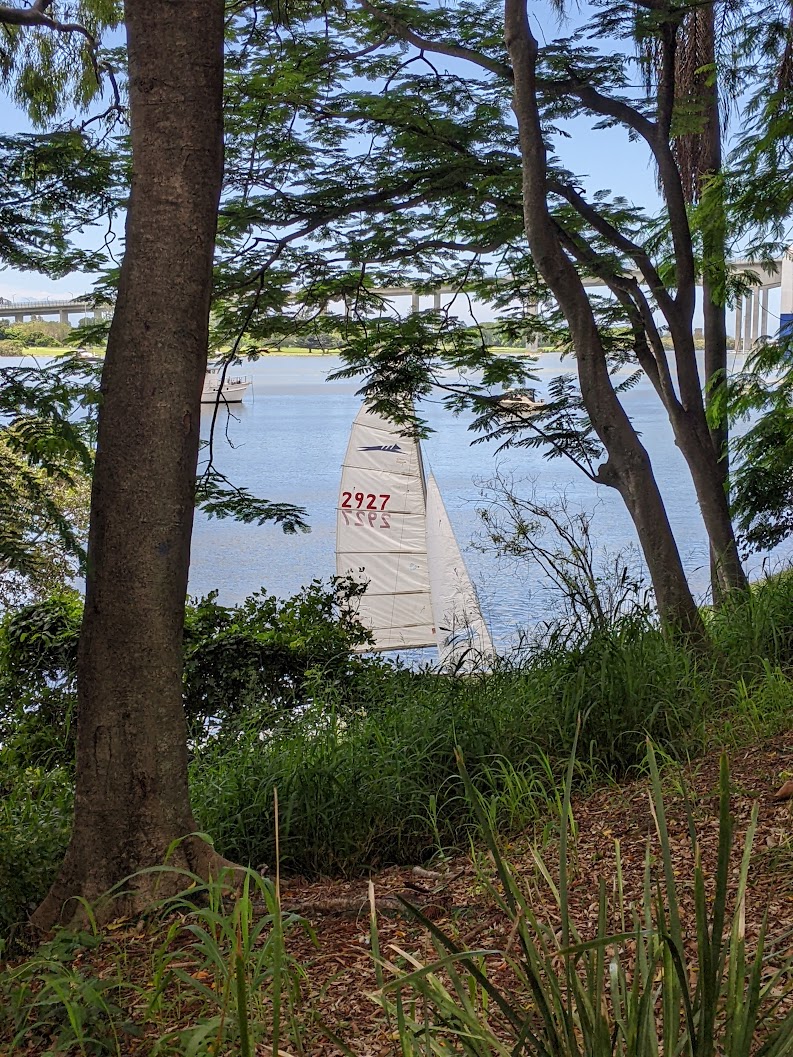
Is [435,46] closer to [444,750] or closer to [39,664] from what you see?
[444,750]

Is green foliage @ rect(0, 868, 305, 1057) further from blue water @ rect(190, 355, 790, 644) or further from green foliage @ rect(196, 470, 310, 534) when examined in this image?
blue water @ rect(190, 355, 790, 644)

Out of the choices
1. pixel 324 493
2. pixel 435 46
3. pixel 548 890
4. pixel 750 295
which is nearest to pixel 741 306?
pixel 750 295

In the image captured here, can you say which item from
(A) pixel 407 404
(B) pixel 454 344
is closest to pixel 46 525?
(A) pixel 407 404

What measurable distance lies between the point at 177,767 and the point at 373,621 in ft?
44.2

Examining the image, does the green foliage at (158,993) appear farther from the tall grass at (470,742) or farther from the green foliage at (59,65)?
the green foliage at (59,65)

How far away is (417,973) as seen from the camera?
1.14 meters

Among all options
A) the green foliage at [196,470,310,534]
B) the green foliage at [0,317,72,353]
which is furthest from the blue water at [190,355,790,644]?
the green foliage at [0,317,72,353]

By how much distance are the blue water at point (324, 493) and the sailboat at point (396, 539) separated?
0.60 meters

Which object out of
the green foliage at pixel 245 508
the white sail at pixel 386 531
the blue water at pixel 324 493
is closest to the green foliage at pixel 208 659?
the green foliage at pixel 245 508

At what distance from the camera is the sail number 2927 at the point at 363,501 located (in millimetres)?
15238

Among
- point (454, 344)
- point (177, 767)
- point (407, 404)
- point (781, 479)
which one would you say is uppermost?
point (454, 344)

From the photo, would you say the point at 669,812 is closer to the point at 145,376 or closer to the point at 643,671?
the point at 643,671

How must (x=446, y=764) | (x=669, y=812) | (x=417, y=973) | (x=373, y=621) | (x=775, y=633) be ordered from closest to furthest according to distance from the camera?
(x=417, y=973) → (x=669, y=812) → (x=446, y=764) → (x=775, y=633) → (x=373, y=621)

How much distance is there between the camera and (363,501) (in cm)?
1532
